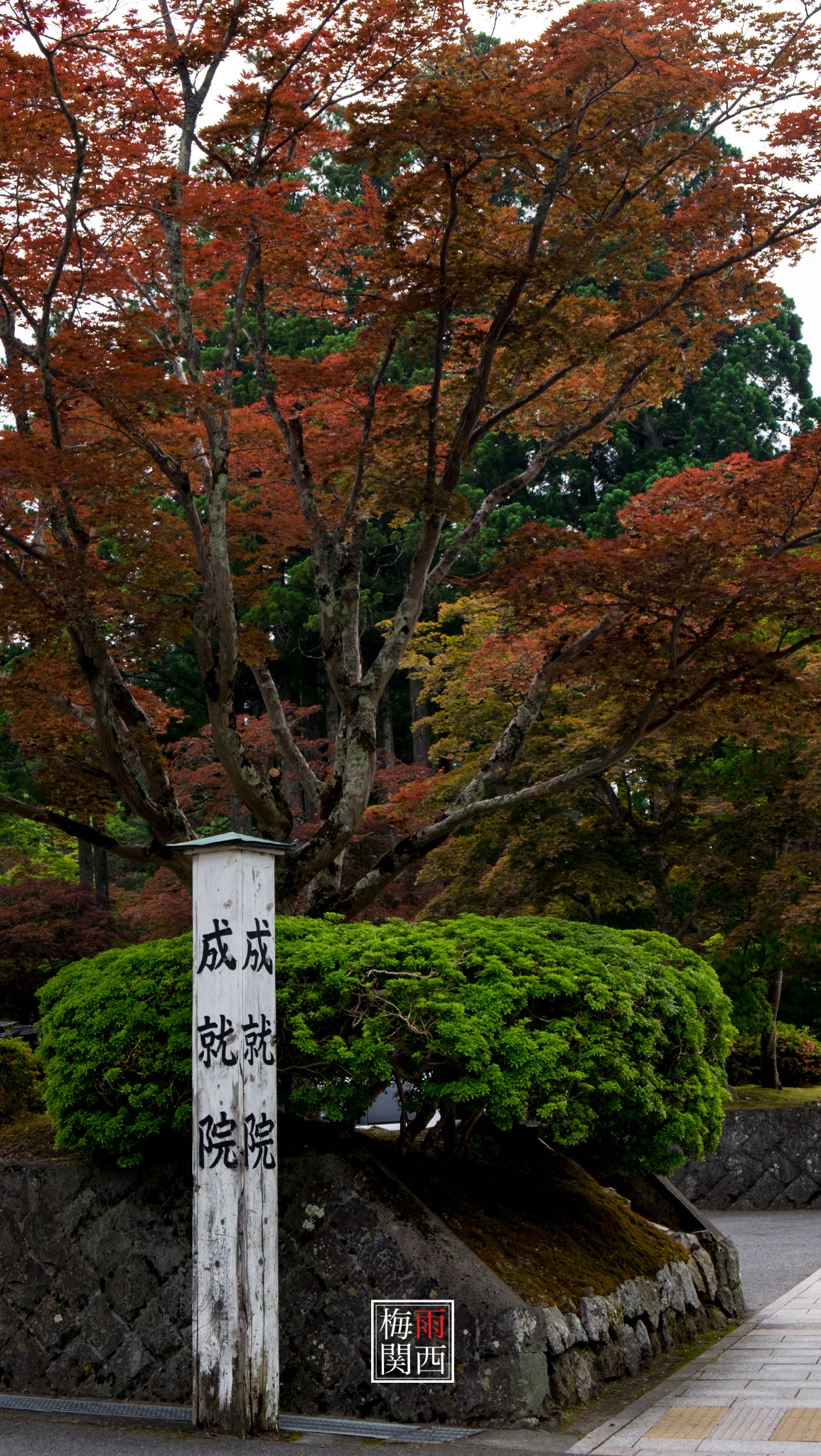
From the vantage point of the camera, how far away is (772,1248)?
37.6 ft

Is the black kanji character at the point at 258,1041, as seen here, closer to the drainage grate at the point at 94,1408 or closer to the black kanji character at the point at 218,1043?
the black kanji character at the point at 218,1043

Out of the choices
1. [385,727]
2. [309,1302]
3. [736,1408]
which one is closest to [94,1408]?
[309,1302]

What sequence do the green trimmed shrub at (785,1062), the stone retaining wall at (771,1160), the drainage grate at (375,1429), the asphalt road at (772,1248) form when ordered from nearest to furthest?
the drainage grate at (375,1429) < the asphalt road at (772,1248) < the stone retaining wall at (771,1160) < the green trimmed shrub at (785,1062)

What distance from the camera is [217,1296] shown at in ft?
18.8

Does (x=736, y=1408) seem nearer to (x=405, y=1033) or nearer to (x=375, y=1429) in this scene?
(x=375, y=1429)

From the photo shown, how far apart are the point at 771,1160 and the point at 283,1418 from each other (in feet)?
30.9

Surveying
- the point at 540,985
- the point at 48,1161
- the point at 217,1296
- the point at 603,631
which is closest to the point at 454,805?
the point at 603,631

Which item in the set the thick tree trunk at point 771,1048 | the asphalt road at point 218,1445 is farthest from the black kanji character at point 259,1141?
the thick tree trunk at point 771,1048

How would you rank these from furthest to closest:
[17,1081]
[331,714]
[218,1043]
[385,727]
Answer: [331,714] → [385,727] → [17,1081] → [218,1043]

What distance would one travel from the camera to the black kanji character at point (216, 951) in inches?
233

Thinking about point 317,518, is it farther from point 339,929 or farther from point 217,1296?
point 217,1296

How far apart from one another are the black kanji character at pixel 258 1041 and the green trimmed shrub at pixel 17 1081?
3.02 meters

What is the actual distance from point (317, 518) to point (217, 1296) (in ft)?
19.0

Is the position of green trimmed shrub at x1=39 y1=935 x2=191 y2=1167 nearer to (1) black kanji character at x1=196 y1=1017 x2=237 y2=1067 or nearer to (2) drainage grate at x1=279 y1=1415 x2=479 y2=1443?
(1) black kanji character at x1=196 y1=1017 x2=237 y2=1067
